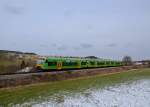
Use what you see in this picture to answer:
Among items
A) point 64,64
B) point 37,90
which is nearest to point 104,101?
point 37,90

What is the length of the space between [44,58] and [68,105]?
1058 inches

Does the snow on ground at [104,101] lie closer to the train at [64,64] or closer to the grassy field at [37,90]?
the grassy field at [37,90]

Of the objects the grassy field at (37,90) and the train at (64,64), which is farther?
the train at (64,64)

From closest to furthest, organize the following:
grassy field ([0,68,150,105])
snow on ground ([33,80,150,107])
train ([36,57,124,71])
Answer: snow on ground ([33,80,150,107]), grassy field ([0,68,150,105]), train ([36,57,124,71])

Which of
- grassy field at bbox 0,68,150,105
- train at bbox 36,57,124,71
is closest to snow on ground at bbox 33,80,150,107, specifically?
grassy field at bbox 0,68,150,105

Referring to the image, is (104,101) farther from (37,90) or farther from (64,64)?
(64,64)

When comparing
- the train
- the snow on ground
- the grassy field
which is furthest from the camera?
the train

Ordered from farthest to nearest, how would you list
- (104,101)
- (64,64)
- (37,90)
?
(64,64) < (37,90) < (104,101)

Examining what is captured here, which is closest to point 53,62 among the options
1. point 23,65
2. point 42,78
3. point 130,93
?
point 42,78

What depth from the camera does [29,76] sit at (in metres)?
26.7

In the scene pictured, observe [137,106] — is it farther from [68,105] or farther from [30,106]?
[30,106]

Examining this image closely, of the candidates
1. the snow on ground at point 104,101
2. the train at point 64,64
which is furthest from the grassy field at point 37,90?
the train at point 64,64

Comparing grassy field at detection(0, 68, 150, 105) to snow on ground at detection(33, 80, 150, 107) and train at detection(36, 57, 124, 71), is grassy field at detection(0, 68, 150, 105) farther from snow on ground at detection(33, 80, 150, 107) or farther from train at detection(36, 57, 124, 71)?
train at detection(36, 57, 124, 71)

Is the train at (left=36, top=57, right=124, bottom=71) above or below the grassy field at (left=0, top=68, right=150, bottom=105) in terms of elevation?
above
